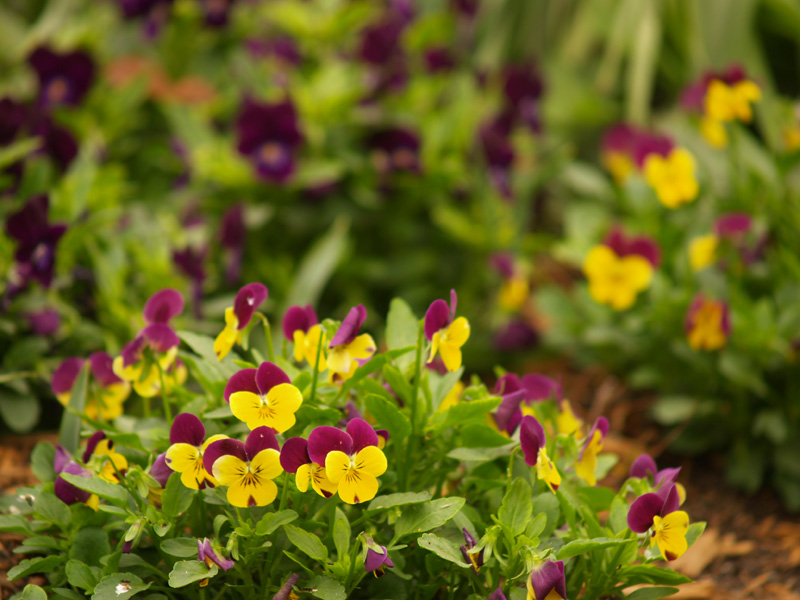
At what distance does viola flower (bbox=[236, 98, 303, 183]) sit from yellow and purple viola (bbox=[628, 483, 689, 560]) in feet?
4.43

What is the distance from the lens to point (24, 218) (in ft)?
4.44

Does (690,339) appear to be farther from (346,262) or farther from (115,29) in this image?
(115,29)

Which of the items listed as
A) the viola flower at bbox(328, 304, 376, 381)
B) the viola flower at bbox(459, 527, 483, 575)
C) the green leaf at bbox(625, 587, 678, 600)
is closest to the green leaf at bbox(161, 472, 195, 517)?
the viola flower at bbox(328, 304, 376, 381)

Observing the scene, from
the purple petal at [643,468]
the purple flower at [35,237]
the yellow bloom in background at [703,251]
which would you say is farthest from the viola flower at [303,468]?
the yellow bloom in background at [703,251]

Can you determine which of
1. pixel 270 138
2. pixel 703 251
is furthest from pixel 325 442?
pixel 270 138

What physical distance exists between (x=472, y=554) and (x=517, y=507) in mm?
80

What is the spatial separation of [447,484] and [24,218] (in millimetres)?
900

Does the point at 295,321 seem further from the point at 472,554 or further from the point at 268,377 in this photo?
the point at 472,554

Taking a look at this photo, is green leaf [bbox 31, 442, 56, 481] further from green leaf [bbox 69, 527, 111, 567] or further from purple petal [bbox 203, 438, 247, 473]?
purple petal [bbox 203, 438, 247, 473]

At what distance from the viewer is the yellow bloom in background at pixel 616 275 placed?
1665 mm

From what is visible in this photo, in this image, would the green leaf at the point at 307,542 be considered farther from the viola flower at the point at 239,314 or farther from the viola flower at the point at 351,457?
the viola flower at the point at 239,314

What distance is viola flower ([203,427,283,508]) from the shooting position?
833 millimetres

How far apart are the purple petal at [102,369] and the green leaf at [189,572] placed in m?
0.40

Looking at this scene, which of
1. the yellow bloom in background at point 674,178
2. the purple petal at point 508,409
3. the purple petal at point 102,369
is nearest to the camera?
the purple petal at point 508,409
